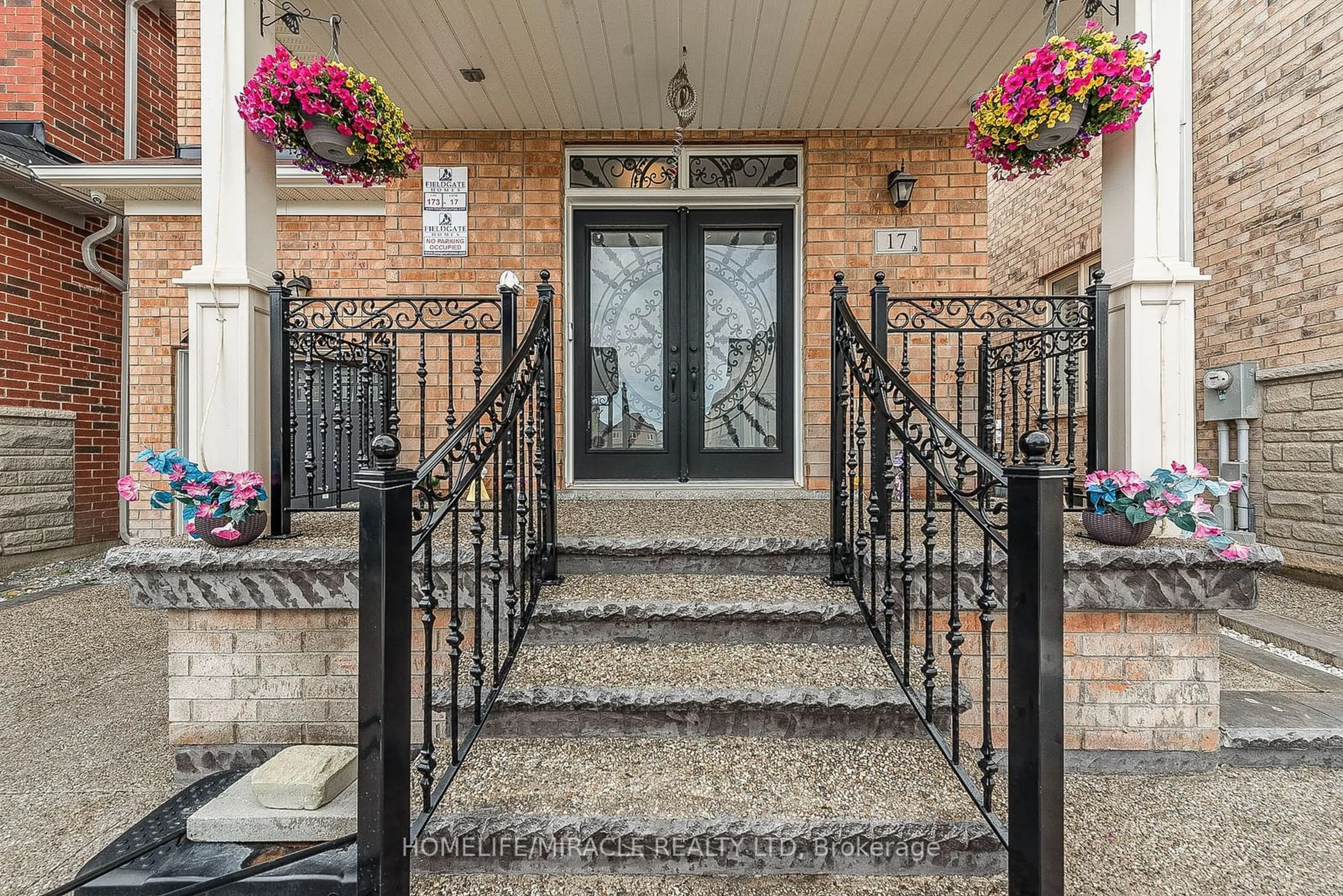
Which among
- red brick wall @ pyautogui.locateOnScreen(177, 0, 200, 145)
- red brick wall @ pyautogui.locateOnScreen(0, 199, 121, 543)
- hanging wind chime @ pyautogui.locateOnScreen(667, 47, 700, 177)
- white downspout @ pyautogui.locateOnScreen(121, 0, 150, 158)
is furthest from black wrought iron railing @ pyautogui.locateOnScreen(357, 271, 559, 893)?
white downspout @ pyautogui.locateOnScreen(121, 0, 150, 158)

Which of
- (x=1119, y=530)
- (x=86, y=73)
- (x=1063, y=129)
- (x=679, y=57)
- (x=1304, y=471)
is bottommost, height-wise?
(x=1119, y=530)

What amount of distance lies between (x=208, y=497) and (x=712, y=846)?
6.55 feet

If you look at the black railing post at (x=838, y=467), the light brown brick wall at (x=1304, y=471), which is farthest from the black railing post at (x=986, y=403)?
the light brown brick wall at (x=1304, y=471)

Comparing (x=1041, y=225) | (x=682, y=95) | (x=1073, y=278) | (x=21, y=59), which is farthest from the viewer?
(x=1041, y=225)

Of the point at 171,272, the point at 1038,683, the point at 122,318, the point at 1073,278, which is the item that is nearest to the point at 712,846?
the point at 1038,683

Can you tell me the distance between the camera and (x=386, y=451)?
1.28 meters

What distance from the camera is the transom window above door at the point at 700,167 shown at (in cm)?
399

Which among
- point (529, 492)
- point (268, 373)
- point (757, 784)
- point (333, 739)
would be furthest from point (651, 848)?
point (268, 373)

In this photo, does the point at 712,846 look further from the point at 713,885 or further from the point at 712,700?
the point at 712,700

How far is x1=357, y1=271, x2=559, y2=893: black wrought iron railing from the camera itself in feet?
4.19

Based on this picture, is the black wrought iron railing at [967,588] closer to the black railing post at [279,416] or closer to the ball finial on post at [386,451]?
the ball finial on post at [386,451]

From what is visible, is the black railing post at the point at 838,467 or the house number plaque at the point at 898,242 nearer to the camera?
the black railing post at the point at 838,467

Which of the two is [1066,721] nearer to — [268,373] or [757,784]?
[757,784]

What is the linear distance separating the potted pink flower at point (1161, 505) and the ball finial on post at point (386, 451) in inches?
88.2
